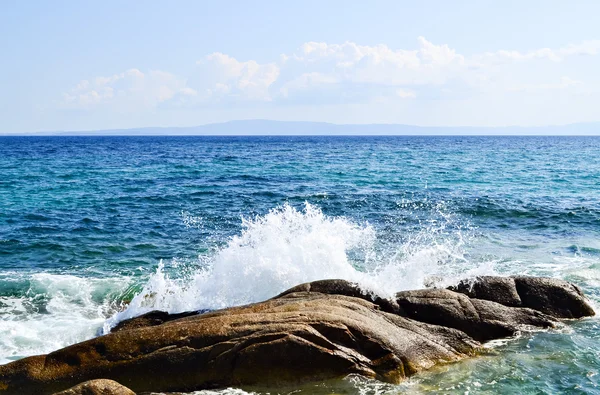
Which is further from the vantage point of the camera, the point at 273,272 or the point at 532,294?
the point at 273,272

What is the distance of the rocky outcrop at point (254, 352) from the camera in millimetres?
A: 8219

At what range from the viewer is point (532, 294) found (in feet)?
37.1

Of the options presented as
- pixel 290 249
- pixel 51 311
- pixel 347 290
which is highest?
pixel 290 249

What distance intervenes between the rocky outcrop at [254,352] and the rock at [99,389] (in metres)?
0.72

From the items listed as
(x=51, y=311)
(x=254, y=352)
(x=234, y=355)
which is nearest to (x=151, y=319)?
(x=234, y=355)

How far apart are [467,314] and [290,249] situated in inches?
175

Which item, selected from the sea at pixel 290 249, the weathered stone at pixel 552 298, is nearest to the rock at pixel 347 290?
the sea at pixel 290 249

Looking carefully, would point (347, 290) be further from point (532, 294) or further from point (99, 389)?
point (99, 389)

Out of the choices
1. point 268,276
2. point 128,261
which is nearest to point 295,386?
point 268,276

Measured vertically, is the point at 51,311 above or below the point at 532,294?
below

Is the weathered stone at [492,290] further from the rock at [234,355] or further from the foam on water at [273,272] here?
the rock at [234,355]

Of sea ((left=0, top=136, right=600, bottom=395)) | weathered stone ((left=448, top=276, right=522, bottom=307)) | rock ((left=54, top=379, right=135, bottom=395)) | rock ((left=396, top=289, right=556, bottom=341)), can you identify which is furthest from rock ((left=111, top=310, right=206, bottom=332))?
weathered stone ((left=448, top=276, right=522, bottom=307))

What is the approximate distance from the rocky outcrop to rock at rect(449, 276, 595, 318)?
161cm

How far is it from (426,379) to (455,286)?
3.16 meters
